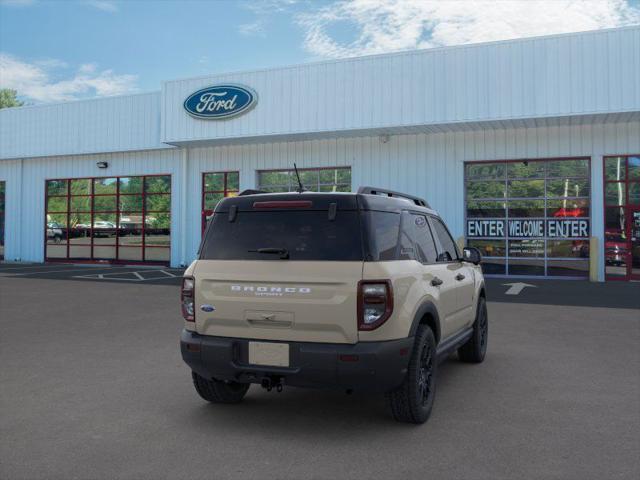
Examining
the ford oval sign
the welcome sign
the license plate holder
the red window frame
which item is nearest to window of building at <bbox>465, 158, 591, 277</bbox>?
the welcome sign

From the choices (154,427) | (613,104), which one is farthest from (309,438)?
(613,104)

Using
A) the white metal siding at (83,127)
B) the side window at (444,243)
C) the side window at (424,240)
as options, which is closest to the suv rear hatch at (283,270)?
the side window at (424,240)

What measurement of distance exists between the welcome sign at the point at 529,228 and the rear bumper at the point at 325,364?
49.6 ft

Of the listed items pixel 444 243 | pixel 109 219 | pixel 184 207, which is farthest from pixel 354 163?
pixel 444 243

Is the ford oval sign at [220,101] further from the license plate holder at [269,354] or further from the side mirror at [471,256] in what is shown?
the license plate holder at [269,354]

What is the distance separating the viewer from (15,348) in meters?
7.54

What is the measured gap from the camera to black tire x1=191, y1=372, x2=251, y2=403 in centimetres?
496

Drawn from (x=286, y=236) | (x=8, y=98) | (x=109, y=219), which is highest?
(x=8, y=98)

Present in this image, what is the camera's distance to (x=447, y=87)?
17.4m

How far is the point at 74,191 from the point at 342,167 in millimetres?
12244

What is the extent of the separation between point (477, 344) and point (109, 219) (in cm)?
2093

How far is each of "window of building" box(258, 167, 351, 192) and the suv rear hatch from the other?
50.8 feet

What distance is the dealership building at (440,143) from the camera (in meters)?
16.5

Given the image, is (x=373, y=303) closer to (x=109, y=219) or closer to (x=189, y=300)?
(x=189, y=300)
